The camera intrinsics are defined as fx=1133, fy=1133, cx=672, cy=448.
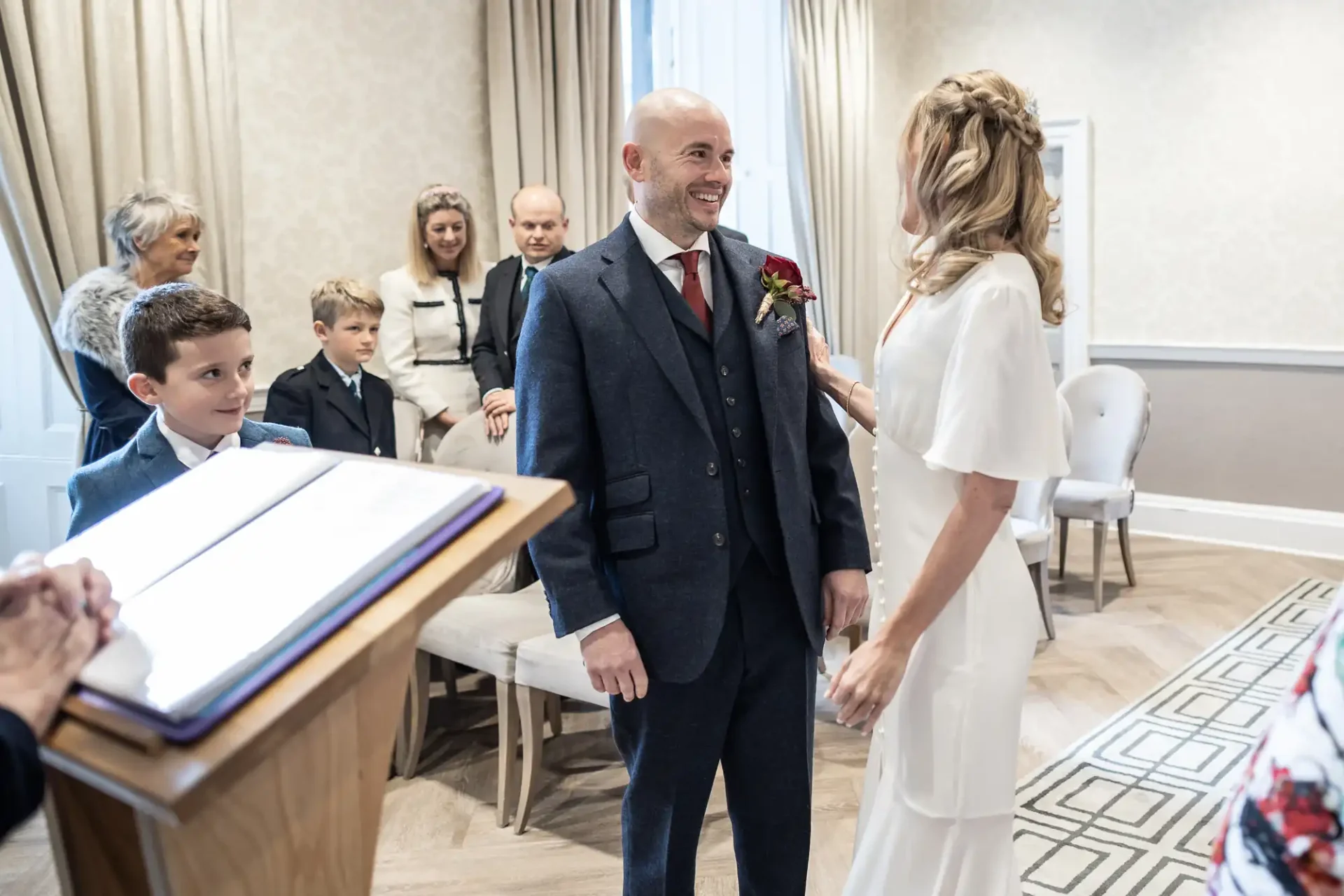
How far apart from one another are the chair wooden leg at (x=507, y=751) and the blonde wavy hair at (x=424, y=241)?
169cm

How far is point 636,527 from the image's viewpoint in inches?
68.7

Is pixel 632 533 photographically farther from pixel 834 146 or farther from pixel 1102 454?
pixel 834 146

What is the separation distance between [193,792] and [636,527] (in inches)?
43.0

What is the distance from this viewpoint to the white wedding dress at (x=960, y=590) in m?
1.62

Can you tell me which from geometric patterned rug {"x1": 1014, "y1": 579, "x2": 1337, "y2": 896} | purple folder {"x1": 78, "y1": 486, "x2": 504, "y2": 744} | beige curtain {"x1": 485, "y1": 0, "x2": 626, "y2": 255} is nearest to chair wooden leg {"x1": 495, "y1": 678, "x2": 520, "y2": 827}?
geometric patterned rug {"x1": 1014, "y1": 579, "x2": 1337, "y2": 896}

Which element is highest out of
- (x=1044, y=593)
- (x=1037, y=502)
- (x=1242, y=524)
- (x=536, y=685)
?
(x=1037, y=502)

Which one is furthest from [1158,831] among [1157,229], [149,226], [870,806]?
[1157,229]

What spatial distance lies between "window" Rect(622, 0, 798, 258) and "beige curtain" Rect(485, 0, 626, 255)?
670mm

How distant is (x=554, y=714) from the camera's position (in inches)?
143

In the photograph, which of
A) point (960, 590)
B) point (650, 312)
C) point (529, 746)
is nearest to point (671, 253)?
point (650, 312)

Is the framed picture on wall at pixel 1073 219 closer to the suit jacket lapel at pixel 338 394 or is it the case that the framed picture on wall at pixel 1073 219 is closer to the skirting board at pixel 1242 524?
the skirting board at pixel 1242 524

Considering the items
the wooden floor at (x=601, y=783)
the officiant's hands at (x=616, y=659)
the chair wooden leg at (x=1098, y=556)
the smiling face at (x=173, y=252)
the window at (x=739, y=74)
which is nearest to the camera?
the officiant's hands at (x=616, y=659)

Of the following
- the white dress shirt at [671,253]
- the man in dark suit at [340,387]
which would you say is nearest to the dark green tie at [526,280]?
the man in dark suit at [340,387]

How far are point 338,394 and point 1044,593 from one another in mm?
2777
